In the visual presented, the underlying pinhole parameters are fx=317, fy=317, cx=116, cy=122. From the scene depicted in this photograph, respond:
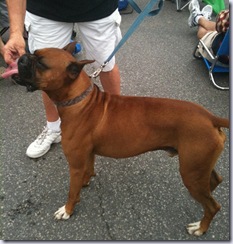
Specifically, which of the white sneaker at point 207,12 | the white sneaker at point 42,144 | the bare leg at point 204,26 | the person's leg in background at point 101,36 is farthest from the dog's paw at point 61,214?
the white sneaker at point 207,12

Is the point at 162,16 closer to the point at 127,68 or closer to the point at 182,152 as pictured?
the point at 127,68

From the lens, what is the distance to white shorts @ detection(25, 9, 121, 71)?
2311 millimetres

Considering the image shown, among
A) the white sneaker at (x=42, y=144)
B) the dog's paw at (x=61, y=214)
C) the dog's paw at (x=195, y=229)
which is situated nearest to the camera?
the dog's paw at (x=195, y=229)

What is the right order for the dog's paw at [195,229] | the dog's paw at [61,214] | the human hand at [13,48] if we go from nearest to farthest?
the human hand at [13,48] < the dog's paw at [195,229] < the dog's paw at [61,214]

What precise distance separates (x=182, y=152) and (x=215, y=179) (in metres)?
0.52

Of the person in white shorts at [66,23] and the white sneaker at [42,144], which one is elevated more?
the person in white shorts at [66,23]

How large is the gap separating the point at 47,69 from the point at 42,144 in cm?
119

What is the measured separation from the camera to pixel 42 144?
2896 mm

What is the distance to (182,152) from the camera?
6.38 ft

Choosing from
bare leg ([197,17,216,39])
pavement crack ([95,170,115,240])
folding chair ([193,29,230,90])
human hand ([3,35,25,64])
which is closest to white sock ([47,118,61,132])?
pavement crack ([95,170,115,240])

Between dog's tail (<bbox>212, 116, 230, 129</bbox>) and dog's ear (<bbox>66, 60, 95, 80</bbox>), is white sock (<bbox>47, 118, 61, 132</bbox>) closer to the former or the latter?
dog's ear (<bbox>66, 60, 95, 80</bbox>)

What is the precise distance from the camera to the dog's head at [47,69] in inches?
72.0

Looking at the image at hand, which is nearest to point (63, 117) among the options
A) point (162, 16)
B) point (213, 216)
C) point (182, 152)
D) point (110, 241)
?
point (182, 152)

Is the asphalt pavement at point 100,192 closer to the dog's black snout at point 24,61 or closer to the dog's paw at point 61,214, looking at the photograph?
the dog's paw at point 61,214
